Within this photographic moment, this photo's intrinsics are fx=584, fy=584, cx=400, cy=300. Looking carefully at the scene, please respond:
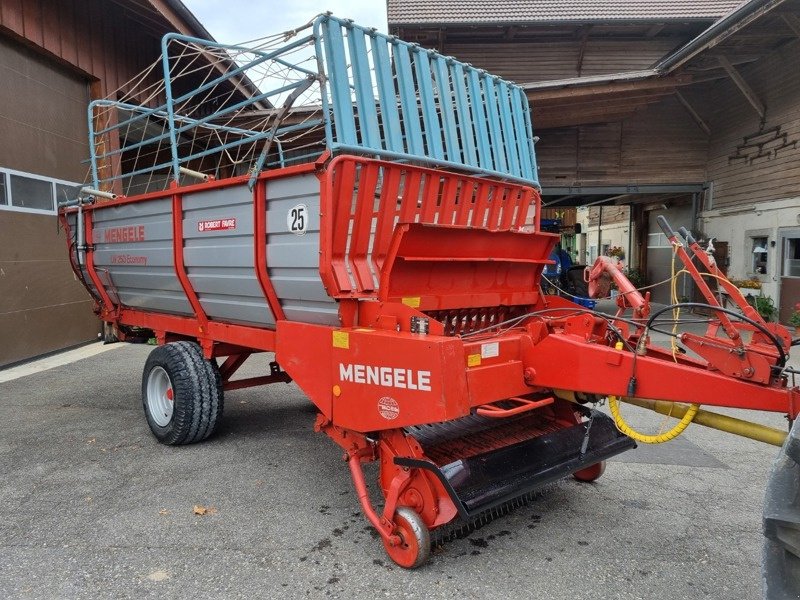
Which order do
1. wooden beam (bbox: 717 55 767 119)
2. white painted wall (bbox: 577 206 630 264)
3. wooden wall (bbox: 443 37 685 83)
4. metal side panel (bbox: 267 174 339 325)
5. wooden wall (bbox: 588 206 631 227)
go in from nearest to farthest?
1. metal side panel (bbox: 267 174 339 325)
2. wooden beam (bbox: 717 55 767 119)
3. wooden wall (bbox: 443 37 685 83)
4. wooden wall (bbox: 588 206 631 227)
5. white painted wall (bbox: 577 206 630 264)

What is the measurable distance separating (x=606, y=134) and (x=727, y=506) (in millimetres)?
11687

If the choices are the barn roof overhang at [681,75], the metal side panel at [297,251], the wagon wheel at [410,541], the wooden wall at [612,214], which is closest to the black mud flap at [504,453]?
the wagon wheel at [410,541]

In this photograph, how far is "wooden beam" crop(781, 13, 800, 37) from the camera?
9.39 meters

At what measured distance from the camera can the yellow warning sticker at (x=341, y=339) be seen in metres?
3.11

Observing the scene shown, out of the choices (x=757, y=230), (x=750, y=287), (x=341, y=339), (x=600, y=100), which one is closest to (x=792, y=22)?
(x=600, y=100)

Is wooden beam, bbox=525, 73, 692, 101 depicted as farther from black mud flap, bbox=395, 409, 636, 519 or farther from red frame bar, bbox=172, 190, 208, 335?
black mud flap, bbox=395, 409, 636, 519

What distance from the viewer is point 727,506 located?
3.64 meters

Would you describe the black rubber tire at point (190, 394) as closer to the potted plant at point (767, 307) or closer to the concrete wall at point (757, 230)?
the potted plant at point (767, 307)

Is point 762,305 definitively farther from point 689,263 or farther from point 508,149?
point 689,263

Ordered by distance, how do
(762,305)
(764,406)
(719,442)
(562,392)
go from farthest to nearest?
(762,305), (719,442), (562,392), (764,406)

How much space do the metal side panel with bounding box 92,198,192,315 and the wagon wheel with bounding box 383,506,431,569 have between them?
261 centimetres

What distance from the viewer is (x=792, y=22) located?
374 inches

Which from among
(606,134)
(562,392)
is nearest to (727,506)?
(562,392)

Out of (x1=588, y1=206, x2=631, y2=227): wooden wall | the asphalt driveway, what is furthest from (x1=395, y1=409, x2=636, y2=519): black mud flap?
(x1=588, y1=206, x2=631, y2=227): wooden wall
